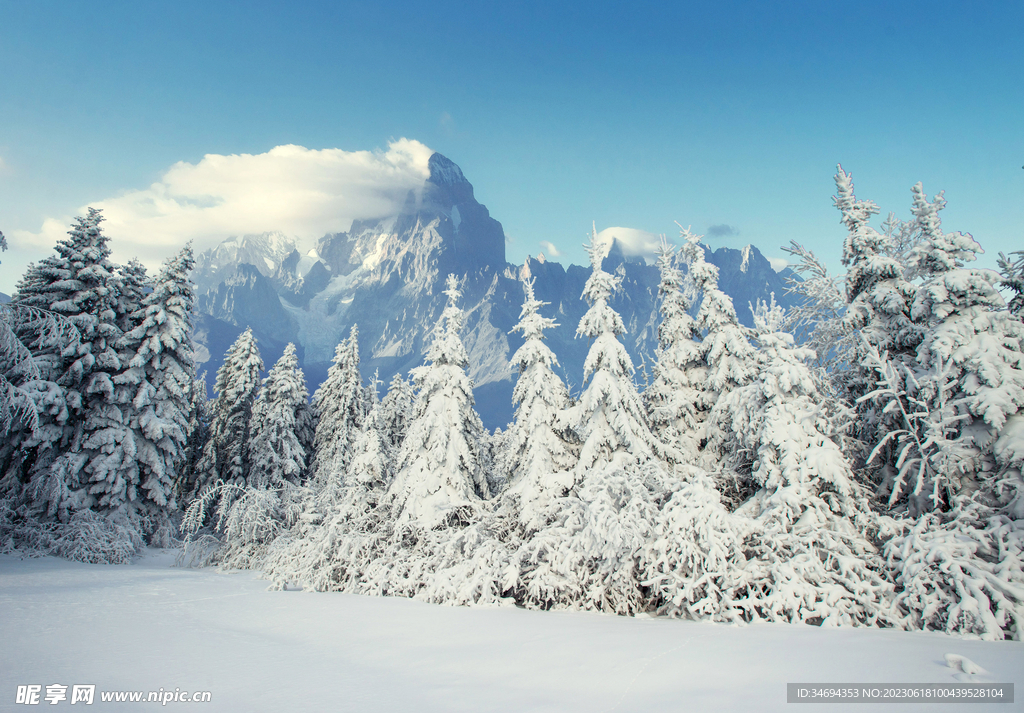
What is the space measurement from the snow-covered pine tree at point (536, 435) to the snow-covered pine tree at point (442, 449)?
1394mm

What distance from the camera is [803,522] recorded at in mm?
10750

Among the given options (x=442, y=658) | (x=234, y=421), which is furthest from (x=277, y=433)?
(x=442, y=658)

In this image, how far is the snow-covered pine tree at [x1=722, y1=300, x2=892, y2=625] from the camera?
934cm

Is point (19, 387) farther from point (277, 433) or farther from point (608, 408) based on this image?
point (277, 433)

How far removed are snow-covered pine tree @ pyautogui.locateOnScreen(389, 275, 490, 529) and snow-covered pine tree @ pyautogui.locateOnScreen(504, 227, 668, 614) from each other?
127 inches

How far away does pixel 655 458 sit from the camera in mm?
13320

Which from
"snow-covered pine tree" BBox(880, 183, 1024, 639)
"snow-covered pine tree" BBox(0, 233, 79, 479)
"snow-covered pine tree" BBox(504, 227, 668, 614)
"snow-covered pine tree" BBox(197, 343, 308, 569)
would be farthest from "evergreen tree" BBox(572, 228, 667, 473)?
"snow-covered pine tree" BBox(0, 233, 79, 479)

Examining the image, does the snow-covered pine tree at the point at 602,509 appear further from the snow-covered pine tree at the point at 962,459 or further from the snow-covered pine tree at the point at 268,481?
the snow-covered pine tree at the point at 268,481

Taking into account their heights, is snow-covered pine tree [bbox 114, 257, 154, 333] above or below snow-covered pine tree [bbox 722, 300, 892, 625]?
above

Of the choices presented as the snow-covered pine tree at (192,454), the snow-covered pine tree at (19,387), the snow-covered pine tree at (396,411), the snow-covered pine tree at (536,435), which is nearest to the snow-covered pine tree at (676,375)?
the snow-covered pine tree at (536,435)

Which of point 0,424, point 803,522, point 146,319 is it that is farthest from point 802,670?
point 146,319

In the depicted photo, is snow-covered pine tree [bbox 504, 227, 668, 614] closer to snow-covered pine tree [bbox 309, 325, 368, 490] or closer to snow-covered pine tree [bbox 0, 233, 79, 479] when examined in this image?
snow-covered pine tree [bbox 0, 233, 79, 479]

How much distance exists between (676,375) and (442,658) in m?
13.7

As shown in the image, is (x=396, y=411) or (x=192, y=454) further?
(x=396, y=411)
